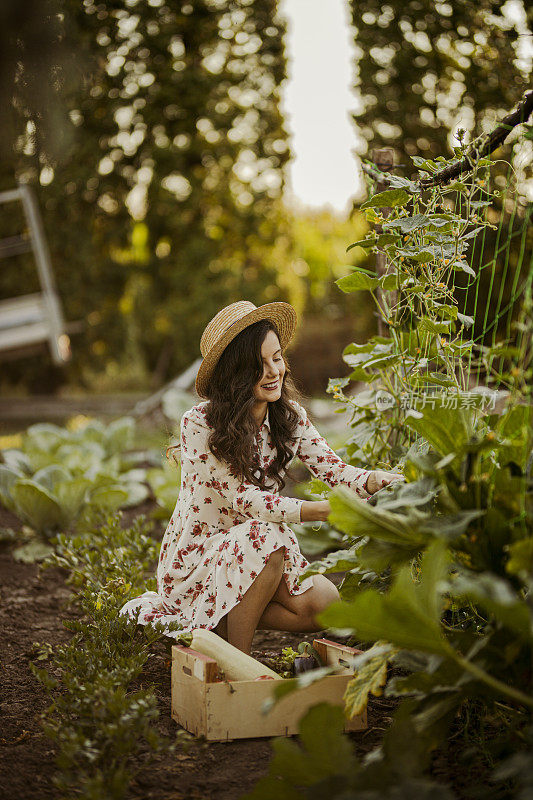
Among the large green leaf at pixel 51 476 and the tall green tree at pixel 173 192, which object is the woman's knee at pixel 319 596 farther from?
the tall green tree at pixel 173 192

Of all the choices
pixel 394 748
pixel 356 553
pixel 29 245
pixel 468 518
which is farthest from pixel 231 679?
pixel 29 245

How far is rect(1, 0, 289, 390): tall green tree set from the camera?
334 inches

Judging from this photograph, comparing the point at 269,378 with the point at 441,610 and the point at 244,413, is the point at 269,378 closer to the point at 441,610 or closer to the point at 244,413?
the point at 244,413

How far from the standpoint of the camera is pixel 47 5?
1874mm

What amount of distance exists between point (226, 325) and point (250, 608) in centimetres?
85

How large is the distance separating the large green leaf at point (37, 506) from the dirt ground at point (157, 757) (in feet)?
2.63

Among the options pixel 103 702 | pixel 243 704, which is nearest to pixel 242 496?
pixel 243 704

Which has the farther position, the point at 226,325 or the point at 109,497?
the point at 109,497

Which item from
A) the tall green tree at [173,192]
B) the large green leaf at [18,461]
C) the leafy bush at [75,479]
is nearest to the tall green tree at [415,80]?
the tall green tree at [173,192]

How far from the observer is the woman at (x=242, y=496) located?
224 cm

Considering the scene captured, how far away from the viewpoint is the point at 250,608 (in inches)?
88.0

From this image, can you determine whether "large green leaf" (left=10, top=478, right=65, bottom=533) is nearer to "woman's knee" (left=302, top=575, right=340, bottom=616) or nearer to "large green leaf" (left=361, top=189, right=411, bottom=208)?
"woman's knee" (left=302, top=575, right=340, bottom=616)

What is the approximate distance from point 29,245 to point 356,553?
7559 millimetres

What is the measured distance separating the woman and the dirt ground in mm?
262
